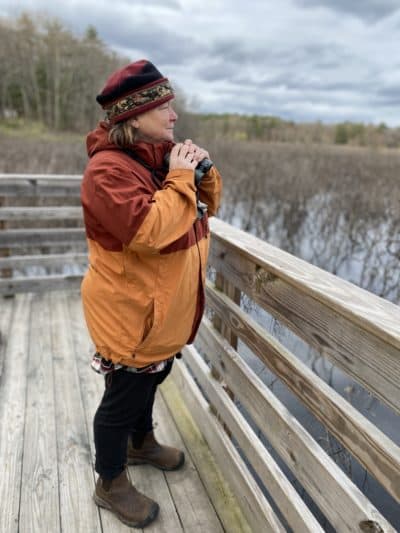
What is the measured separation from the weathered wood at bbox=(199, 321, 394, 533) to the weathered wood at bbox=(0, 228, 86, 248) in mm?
2536

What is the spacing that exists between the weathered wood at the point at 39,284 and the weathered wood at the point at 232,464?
191 centimetres

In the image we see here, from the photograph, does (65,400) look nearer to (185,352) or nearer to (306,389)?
(185,352)

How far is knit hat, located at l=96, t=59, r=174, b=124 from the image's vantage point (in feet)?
4.25

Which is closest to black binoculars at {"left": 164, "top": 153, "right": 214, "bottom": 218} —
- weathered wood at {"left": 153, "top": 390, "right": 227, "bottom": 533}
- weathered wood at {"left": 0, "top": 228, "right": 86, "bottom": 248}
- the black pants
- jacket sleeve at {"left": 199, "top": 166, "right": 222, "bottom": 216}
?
jacket sleeve at {"left": 199, "top": 166, "right": 222, "bottom": 216}

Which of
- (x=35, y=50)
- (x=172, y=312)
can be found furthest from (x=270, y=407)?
(x=35, y=50)

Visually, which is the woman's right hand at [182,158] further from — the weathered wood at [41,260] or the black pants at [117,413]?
the weathered wood at [41,260]

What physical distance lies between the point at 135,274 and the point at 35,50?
131 feet

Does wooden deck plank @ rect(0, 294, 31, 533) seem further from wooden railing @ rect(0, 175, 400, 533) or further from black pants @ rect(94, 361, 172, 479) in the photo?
wooden railing @ rect(0, 175, 400, 533)

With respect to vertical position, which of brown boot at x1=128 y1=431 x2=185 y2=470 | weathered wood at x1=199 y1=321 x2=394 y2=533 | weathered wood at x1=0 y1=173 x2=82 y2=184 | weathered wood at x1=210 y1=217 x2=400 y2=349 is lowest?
brown boot at x1=128 y1=431 x2=185 y2=470

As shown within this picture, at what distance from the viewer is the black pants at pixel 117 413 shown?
1.58 meters

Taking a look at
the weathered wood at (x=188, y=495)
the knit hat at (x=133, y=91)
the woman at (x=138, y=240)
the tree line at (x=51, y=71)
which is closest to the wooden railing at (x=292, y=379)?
the weathered wood at (x=188, y=495)

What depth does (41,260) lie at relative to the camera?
13.0 ft

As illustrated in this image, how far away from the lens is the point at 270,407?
1560 mm

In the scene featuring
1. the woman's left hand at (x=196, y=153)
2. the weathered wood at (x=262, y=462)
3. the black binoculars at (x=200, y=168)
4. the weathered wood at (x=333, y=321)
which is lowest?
the weathered wood at (x=262, y=462)
